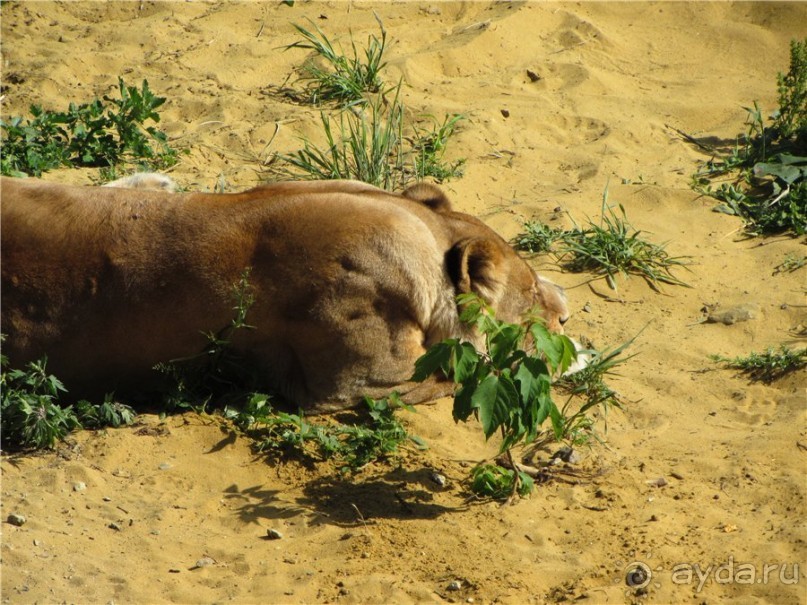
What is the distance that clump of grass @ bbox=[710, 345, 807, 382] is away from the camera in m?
6.34

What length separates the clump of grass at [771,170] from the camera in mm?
8008

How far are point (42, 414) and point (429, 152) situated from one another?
4.02 m

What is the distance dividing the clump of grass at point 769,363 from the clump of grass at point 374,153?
267cm

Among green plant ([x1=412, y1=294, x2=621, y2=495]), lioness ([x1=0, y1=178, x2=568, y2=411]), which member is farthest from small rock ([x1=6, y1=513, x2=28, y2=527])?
green plant ([x1=412, y1=294, x2=621, y2=495])

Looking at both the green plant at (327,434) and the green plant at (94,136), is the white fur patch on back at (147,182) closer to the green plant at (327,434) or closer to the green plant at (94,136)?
the green plant at (94,136)

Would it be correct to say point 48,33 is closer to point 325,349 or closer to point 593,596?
point 325,349

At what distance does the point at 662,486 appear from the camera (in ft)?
17.6

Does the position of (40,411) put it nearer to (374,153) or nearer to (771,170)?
(374,153)

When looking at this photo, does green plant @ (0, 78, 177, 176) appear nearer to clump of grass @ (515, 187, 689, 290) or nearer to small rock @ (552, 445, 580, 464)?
clump of grass @ (515, 187, 689, 290)

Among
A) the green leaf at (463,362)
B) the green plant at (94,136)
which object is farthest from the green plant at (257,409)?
the green plant at (94,136)

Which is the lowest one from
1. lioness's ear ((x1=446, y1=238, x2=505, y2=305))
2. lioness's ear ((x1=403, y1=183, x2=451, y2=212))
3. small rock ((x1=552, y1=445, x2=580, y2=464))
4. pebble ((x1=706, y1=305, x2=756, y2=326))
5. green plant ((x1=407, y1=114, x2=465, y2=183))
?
small rock ((x1=552, y1=445, x2=580, y2=464))

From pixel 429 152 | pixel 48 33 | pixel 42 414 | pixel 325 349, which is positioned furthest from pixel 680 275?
pixel 48 33

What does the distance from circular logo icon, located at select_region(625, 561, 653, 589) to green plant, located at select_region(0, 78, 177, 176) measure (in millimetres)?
4721

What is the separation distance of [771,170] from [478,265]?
128 inches
